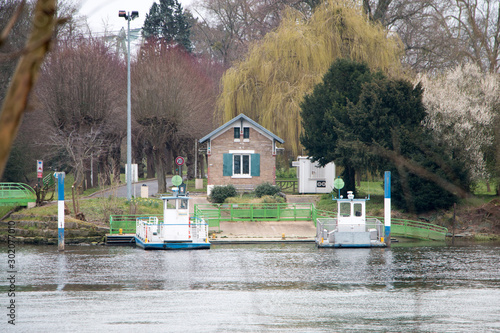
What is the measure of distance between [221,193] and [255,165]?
5.05m

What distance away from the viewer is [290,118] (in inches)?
1790

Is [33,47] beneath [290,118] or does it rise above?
beneath

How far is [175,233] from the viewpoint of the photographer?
100ft

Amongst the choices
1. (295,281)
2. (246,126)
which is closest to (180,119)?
(246,126)

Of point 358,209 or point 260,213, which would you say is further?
point 260,213

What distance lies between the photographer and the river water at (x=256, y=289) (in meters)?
15.3

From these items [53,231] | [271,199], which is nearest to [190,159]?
[271,199]

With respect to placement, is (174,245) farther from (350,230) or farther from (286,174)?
(286,174)

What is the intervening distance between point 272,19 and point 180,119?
49.1 ft

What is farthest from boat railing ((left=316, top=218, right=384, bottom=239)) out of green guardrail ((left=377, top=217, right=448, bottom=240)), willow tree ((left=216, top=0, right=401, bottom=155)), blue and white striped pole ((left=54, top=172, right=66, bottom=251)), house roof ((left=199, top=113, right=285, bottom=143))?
willow tree ((left=216, top=0, right=401, bottom=155))

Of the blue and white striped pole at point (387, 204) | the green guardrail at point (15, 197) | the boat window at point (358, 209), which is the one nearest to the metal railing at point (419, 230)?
the blue and white striped pole at point (387, 204)

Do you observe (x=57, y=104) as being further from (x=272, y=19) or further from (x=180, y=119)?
(x=272, y=19)

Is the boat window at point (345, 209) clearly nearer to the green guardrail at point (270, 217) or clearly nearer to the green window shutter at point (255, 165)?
the green guardrail at point (270, 217)

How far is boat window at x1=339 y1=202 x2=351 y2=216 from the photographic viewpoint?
31.1 meters
